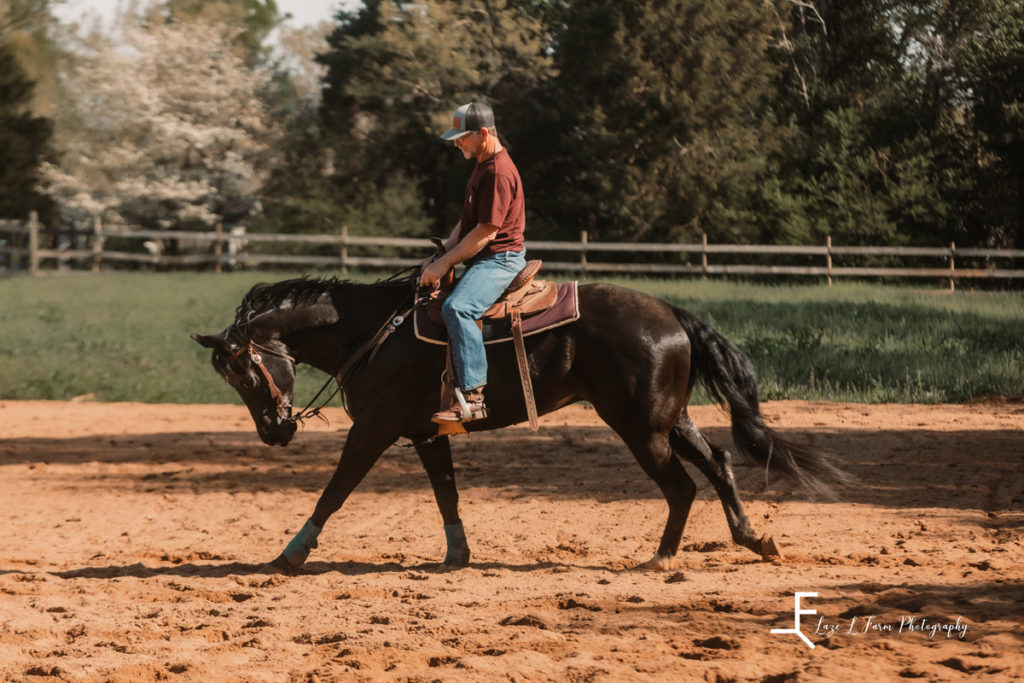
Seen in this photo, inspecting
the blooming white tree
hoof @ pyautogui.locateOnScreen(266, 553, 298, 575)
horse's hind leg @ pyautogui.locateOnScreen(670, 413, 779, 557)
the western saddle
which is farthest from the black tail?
the blooming white tree

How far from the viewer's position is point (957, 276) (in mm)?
28188

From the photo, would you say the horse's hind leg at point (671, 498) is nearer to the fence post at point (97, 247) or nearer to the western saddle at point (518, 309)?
the western saddle at point (518, 309)

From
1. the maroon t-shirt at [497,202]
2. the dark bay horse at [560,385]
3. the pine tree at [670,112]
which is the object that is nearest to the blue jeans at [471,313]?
the maroon t-shirt at [497,202]

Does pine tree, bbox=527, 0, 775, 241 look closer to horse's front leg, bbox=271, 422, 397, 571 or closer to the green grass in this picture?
the green grass

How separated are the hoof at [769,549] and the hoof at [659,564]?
55 cm

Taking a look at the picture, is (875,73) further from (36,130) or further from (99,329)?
(36,130)

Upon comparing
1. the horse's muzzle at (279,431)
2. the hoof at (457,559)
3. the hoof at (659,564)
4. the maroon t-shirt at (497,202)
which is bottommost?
the hoof at (457,559)

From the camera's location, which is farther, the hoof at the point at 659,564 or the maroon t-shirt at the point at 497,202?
the hoof at the point at 659,564

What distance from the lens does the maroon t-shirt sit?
6.57 meters

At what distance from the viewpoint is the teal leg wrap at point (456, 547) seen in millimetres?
7145

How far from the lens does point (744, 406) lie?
701 centimetres

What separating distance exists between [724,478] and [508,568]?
1442mm

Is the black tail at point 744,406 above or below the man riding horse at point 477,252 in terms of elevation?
below

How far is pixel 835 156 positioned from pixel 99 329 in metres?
21.7
